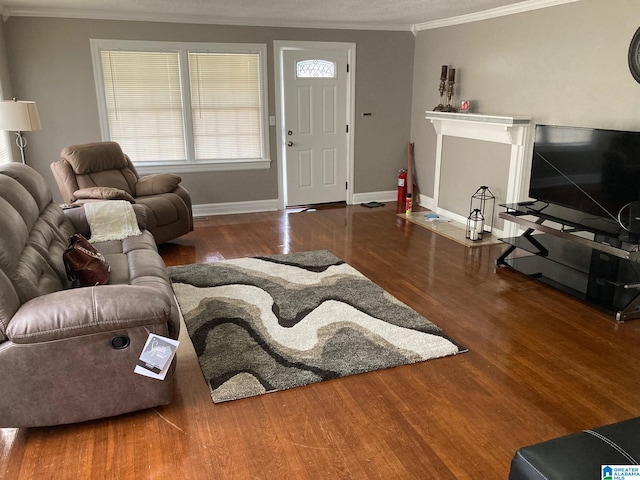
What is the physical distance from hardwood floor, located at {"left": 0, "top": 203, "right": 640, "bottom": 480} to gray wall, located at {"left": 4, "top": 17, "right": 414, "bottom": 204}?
3.44 metres

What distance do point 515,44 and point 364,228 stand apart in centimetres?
237

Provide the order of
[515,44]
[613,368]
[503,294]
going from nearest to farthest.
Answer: [613,368] → [503,294] → [515,44]

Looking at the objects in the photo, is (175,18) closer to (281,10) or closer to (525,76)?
(281,10)

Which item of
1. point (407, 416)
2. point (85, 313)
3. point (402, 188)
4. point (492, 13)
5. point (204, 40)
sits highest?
point (492, 13)

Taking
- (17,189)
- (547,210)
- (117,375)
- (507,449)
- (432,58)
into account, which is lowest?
(507,449)

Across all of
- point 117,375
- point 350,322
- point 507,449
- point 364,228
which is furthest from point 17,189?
point 364,228

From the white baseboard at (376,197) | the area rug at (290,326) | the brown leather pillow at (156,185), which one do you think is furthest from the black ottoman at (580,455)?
the white baseboard at (376,197)

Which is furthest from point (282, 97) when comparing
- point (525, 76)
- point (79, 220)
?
point (79, 220)

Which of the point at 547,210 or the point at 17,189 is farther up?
the point at 17,189

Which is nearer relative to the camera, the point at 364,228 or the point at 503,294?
the point at 503,294

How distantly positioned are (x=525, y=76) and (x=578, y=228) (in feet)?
5.90

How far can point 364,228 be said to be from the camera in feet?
18.7

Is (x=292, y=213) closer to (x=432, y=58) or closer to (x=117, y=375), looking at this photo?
(x=432, y=58)

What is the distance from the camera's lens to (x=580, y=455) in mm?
1490
